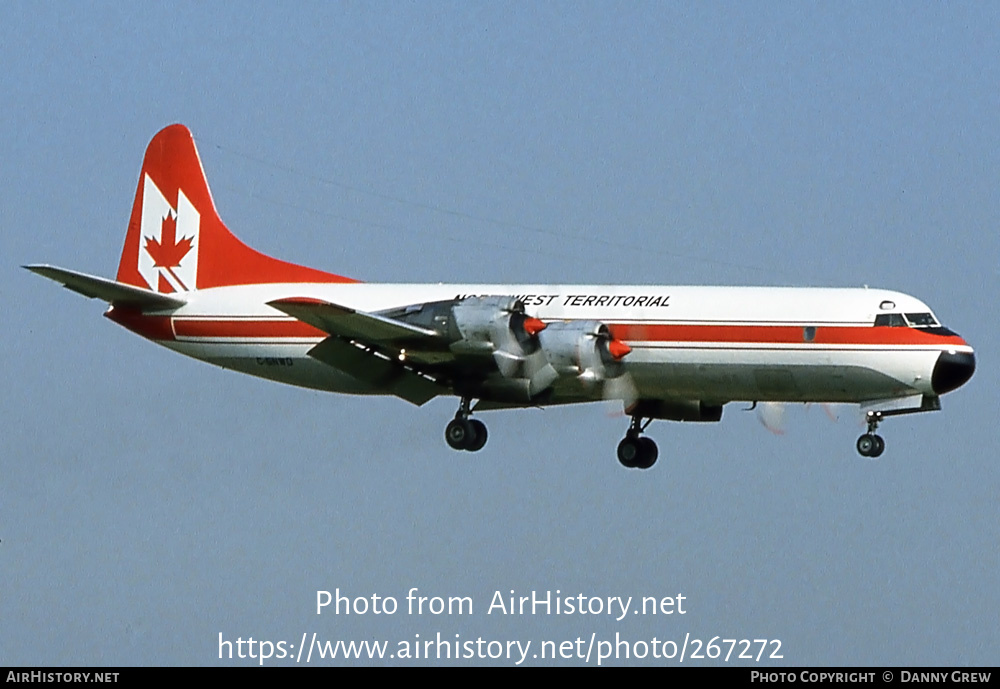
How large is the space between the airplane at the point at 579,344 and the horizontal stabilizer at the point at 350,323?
1.5 inches

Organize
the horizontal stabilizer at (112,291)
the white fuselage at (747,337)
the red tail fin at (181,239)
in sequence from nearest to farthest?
1. the white fuselage at (747,337)
2. the horizontal stabilizer at (112,291)
3. the red tail fin at (181,239)

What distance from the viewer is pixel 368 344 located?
3450 cm

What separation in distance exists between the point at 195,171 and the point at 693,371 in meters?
13.0

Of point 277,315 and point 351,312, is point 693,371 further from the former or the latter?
point 277,315

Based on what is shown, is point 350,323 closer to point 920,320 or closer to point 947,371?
point 920,320

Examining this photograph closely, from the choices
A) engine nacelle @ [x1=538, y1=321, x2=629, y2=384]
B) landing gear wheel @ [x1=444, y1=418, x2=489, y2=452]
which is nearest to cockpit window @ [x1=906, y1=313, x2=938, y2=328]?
engine nacelle @ [x1=538, y1=321, x2=629, y2=384]

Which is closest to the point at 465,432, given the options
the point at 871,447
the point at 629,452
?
the point at 629,452

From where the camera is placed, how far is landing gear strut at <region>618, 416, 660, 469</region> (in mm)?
36875

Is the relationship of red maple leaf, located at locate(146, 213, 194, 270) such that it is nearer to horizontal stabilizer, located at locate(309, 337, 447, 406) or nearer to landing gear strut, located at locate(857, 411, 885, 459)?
horizontal stabilizer, located at locate(309, 337, 447, 406)

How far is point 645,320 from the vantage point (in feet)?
112

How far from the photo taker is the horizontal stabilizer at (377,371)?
114 feet


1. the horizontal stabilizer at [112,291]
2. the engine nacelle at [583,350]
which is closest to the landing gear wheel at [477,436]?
the engine nacelle at [583,350]

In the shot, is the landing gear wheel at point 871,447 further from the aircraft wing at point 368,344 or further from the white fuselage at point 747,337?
the aircraft wing at point 368,344
